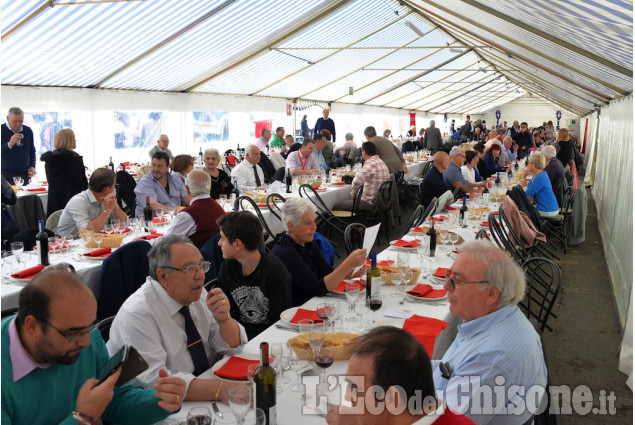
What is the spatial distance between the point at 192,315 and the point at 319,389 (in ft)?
2.44

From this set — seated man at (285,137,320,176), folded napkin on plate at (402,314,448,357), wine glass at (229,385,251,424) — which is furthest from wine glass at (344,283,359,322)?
seated man at (285,137,320,176)

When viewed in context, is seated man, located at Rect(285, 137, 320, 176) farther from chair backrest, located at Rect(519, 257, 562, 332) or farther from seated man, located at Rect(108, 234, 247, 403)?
seated man, located at Rect(108, 234, 247, 403)

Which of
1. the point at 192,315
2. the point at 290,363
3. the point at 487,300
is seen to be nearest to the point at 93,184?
the point at 192,315

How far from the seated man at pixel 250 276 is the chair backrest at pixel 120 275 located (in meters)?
0.70

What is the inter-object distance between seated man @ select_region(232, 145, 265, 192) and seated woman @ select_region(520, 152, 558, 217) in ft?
12.4

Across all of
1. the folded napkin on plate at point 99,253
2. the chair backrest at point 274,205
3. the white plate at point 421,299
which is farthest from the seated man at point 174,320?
the chair backrest at point 274,205

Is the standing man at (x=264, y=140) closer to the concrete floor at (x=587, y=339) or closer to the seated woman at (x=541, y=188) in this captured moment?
the concrete floor at (x=587, y=339)

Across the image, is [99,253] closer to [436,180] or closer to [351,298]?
[351,298]

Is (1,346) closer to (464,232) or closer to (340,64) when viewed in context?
(464,232)

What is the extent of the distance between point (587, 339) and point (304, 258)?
282 cm

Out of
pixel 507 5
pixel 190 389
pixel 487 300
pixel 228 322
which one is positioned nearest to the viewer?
pixel 190 389

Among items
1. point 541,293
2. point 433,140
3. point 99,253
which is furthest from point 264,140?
point 99,253

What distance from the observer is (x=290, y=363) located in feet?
7.81

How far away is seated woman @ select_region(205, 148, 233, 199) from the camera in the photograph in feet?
24.0
